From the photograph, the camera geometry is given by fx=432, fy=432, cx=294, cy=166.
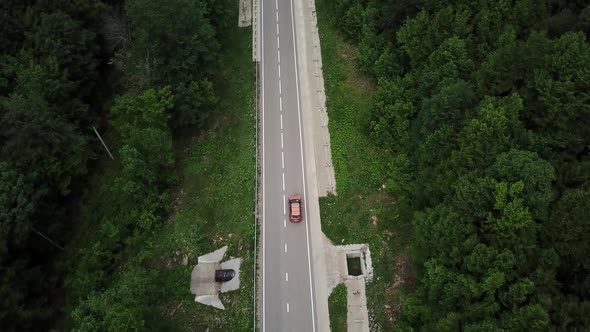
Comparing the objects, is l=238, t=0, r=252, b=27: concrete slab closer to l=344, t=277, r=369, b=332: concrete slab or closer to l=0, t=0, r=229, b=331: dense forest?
l=0, t=0, r=229, b=331: dense forest

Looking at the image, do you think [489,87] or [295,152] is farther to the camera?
[295,152]

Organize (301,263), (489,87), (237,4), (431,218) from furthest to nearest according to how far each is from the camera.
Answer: (237,4), (301,263), (489,87), (431,218)

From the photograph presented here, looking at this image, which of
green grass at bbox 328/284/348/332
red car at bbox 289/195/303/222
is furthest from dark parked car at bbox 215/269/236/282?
green grass at bbox 328/284/348/332

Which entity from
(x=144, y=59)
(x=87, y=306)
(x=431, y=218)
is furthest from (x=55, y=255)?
(x=431, y=218)

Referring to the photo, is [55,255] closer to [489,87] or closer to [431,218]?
[431,218]

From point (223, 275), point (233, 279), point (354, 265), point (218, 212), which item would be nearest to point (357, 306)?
point (354, 265)

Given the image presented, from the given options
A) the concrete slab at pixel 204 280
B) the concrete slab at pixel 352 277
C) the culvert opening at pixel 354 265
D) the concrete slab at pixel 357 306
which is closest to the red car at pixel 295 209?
the concrete slab at pixel 352 277
